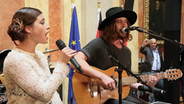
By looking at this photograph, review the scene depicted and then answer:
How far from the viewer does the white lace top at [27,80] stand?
4.38ft

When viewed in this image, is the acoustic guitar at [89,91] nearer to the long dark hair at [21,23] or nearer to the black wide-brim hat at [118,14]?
the black wide-brim hat at [118,14]

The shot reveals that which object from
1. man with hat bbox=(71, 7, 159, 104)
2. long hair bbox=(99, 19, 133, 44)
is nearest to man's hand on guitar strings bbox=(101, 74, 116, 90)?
man with hat bbox=(71, 7, 159, 104)

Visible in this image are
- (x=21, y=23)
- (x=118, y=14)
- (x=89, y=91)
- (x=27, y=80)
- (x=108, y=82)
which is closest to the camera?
(x=27, y=80)

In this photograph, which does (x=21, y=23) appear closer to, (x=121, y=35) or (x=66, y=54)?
(x=66, y=54)

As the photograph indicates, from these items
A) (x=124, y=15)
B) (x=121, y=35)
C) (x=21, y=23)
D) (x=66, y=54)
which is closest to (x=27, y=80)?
(x=66, y=54)

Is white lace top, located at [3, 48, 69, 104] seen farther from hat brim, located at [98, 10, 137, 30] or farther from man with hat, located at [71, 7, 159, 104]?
hat brim, located at [98, 10, 137, 30]

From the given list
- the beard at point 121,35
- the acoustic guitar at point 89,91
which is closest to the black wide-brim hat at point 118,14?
the beard at point 121,35

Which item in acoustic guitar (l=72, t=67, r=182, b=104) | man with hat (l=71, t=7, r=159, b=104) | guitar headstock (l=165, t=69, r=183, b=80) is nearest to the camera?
acoustic guitar (l=72, t=67, r=182, b=104)

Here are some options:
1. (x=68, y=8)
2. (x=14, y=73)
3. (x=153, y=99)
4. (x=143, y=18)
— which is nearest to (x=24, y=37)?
(x=14, y=73)

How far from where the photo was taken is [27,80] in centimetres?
133

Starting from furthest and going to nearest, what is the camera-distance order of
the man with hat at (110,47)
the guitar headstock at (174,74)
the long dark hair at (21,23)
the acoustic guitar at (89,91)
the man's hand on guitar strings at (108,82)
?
the guitar headstock at (174,74)
the man with hat at (110,47)
the acoustic guitar at (89,91)
the man's hand on guitar strings at (108,82)
the long dark hair at (21,23)

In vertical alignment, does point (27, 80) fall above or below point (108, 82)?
above

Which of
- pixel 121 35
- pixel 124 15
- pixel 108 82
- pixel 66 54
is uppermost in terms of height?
pixel 124 15

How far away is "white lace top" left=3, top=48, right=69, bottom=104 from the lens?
1.34 m
